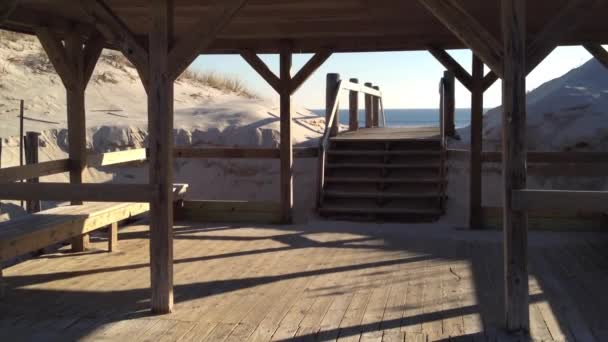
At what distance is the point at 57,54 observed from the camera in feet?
24.3

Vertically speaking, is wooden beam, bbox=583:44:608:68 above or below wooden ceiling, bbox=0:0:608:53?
below

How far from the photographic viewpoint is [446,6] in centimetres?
495

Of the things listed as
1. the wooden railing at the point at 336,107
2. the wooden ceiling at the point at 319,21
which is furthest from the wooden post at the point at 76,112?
the wooden railing at the point at 336,107

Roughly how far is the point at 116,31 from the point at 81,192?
128 cm

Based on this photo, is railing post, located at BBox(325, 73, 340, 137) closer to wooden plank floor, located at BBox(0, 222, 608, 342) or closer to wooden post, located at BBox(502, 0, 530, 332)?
wooden plank floor, located at BBox(0, 222, 608, 342)

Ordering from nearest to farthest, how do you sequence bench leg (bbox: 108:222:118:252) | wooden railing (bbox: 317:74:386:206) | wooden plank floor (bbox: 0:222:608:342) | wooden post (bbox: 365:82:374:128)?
wooden plank floor (bbox: 0:222:608:342), bench leg (bbox: 108:222:118:252), wooden railing (bbox: 317:74:386:206), wooden post (bbox: 365:82:374:128)

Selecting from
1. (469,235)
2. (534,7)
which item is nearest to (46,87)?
(469,235)

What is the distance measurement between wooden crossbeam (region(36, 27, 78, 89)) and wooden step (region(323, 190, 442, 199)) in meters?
4.72

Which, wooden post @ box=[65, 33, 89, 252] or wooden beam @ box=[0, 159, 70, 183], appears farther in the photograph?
wooden post @ box=[65, 33, 89, 252]

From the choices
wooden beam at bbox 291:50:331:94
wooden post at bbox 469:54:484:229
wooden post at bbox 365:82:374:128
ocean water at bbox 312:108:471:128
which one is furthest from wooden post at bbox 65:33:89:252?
ocean water at bbox 312:108:471:128

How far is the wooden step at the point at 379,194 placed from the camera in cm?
1073

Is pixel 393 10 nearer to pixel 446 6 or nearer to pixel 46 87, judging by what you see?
pixel 446 6

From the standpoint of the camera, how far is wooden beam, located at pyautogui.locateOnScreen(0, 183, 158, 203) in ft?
17.4

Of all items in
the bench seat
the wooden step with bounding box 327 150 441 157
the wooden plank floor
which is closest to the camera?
the wooden plank floor
